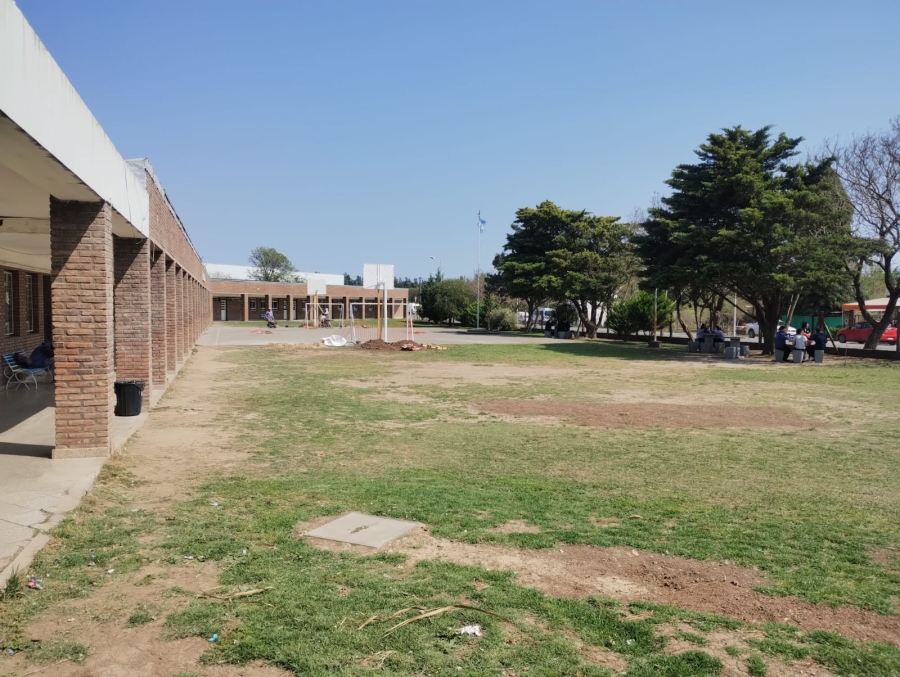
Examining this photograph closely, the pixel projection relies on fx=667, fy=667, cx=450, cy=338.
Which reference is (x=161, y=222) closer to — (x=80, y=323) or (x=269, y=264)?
(x=80, y=323)

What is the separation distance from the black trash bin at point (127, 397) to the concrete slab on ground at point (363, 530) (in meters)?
6.75

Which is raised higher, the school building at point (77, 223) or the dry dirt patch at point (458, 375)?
the school building at point (77, 223)

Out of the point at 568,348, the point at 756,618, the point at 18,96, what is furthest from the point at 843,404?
the point at 568,348

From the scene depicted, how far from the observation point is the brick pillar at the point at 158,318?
14.2 meters

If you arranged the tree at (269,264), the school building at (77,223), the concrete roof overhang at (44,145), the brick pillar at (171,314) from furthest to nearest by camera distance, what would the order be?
the tree at (269,264) < the brick pillar at (171,314) < the school building at (77,223) < the concrete roof overhang at (44,145)

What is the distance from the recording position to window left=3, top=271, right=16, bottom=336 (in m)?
16.2

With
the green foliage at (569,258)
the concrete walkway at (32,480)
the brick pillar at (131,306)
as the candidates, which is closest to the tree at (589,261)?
the green foliage at (569,258)

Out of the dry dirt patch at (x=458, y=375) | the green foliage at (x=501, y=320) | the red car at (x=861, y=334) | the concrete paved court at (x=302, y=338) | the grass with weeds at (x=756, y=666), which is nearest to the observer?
the grass with weeds at (x=756, y=666)

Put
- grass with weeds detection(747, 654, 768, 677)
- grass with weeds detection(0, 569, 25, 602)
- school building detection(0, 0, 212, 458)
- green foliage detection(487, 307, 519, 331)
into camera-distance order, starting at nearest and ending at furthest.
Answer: grass with weeds detection(747, 654, 768, 677) < grass with weeds detection(0, 569, 25, 602) < school building detection(0, 0, 212, 458) < green foliage detection(487, 307, 519, 331)

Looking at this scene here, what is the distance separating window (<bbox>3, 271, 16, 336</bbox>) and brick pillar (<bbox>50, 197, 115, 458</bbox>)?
10229 mm

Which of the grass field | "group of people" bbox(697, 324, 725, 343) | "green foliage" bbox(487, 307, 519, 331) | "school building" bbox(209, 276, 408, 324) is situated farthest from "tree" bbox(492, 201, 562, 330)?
the grass field

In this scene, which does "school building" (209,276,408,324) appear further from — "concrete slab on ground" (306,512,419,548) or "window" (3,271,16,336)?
"concrete slab on ground" (306,512,419,548)

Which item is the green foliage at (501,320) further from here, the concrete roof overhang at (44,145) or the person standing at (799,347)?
the concrete roof overhang at (44,145)

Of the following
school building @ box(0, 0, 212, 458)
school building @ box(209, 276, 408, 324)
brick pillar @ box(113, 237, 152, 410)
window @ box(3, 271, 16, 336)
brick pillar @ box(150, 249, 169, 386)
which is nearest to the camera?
school building @ box(0, 0, 212, 458)
